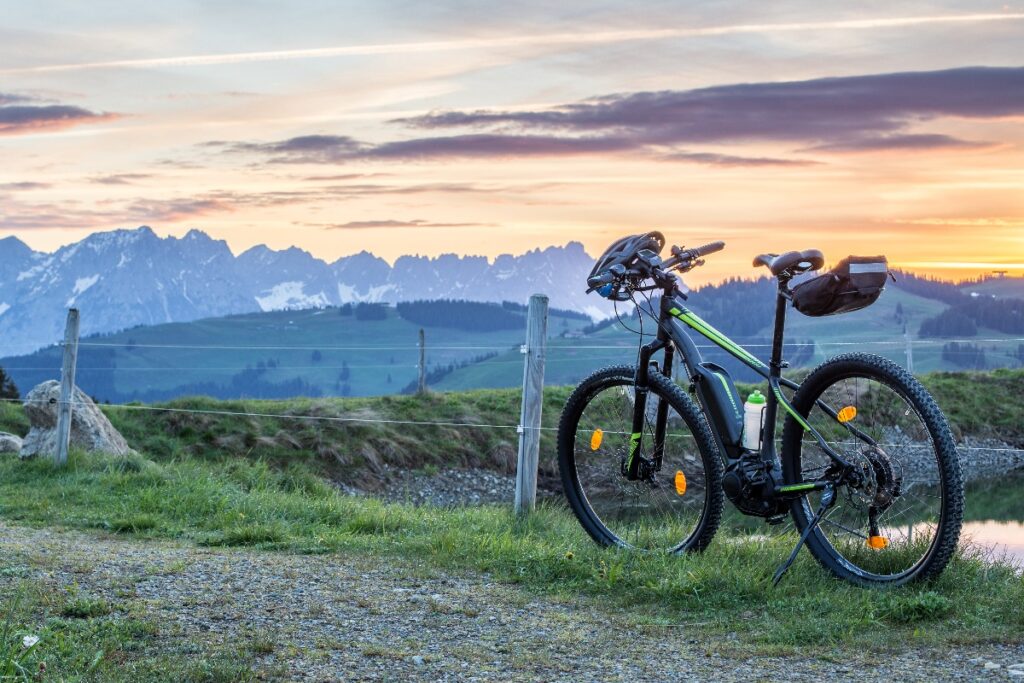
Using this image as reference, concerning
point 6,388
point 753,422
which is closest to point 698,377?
point 753,422

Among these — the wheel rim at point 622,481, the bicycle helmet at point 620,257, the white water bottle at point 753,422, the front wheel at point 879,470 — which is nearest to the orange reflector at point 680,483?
the wheel rim at point 622,481

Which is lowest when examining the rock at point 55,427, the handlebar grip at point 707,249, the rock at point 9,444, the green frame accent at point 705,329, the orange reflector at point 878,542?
the rock at point 9,444

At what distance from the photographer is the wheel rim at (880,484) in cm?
595

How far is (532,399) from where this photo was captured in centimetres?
892

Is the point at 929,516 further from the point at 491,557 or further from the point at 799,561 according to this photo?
the point at 491,557

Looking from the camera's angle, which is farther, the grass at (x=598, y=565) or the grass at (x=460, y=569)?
the grass at (x=598, y=565)

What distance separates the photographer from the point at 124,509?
9812 mm

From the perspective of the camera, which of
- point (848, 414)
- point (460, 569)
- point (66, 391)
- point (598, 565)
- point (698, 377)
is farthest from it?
point (66, 391)

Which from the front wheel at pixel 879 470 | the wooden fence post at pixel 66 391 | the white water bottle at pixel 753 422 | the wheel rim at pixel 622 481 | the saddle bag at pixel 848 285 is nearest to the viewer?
the front wheel at pixel 879 470

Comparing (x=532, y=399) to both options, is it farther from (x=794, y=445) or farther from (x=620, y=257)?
(x=794, y=445)

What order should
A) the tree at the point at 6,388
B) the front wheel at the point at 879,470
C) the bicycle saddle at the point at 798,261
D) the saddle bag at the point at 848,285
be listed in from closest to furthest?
the front wheel at the point at 879,470, the saddle bag at the point at 848,285, the bicycle saddle at the point at 798,261, the tree at the point at 6,388

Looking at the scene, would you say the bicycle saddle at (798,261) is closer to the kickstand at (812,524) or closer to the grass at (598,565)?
the kickstand at (812,524)

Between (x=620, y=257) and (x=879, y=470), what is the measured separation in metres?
2.14

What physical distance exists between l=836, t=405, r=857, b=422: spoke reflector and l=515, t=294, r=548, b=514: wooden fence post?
3.14 meters
